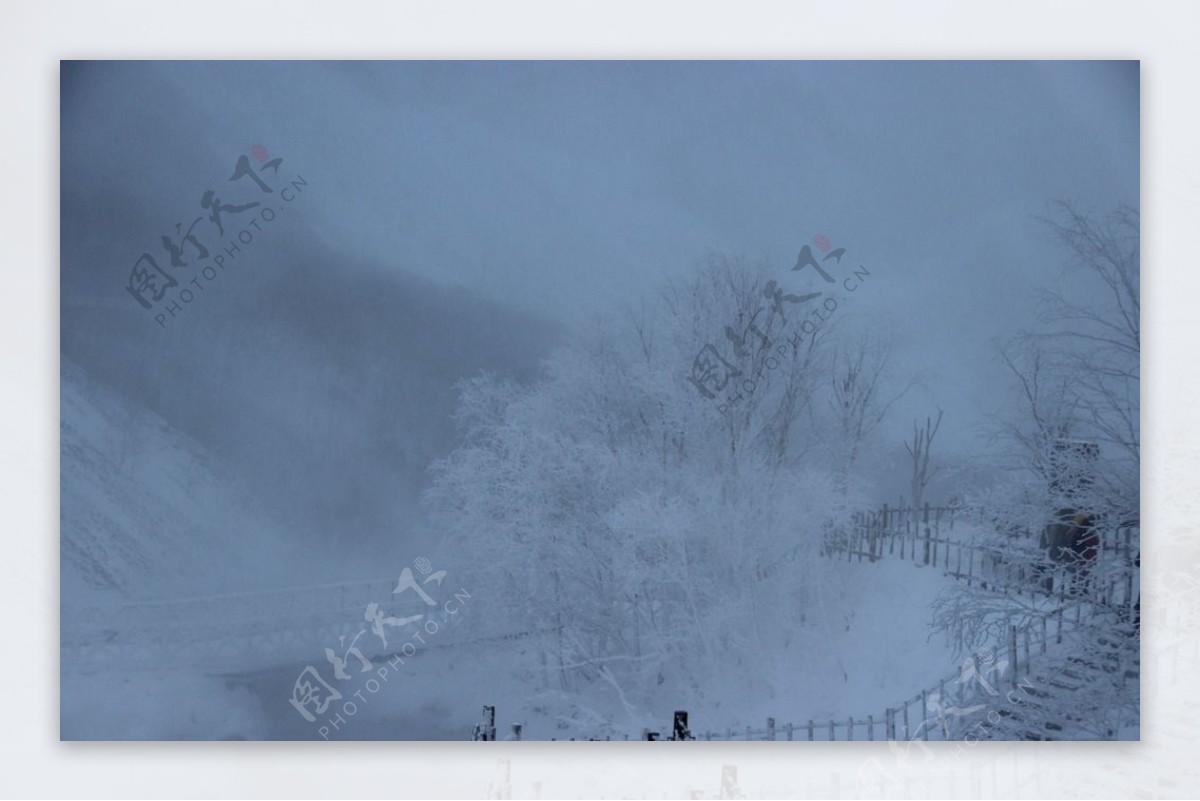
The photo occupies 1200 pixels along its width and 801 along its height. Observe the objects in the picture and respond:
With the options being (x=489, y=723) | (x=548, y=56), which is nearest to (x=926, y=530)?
(x=489, y=723)

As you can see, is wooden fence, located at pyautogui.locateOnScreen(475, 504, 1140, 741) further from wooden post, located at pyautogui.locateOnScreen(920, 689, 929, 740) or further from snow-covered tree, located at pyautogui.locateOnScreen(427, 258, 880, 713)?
snow-covered tree, located at pyautogui.locateOnScreen(427, 258, 880, 713)

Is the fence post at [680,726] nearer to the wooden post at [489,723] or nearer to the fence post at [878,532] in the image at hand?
the wooden post at [489,723]

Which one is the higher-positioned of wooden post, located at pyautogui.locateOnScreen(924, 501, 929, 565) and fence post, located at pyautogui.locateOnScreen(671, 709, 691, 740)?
wooden post, located at pyautogui.locateOnScreen(924, 501, 929, 565)

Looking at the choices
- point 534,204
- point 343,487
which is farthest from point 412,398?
point 534,204

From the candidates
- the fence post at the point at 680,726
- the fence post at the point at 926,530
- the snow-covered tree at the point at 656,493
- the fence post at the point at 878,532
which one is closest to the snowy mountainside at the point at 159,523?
the snow-covered tree at the point at 656,493

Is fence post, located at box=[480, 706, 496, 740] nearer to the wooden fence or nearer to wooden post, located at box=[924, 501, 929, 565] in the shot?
the wooden fence

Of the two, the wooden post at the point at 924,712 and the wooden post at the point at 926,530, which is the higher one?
the wooden post at the point at 926,530

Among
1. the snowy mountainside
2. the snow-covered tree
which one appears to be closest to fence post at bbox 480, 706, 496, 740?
the snow-covered tree

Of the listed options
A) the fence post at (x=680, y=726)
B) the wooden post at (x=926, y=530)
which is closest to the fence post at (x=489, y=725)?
the fence post at (x=680, y=726)

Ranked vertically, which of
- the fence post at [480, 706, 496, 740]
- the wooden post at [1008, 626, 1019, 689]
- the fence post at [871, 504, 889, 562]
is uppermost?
the fence post at [871, 504, 889, 562]

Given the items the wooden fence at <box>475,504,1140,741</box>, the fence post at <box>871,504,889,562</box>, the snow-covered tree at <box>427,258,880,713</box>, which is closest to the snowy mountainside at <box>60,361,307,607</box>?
the snow-covered tree at <box>427,258,880,713</box>

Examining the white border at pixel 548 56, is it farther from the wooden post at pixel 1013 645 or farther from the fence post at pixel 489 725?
the wooden post at pixel 1013 645

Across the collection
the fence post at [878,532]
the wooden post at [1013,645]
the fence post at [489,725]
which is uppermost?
the fence post at [878,532]

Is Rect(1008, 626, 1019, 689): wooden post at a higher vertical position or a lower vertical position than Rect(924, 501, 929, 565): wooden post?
lower
